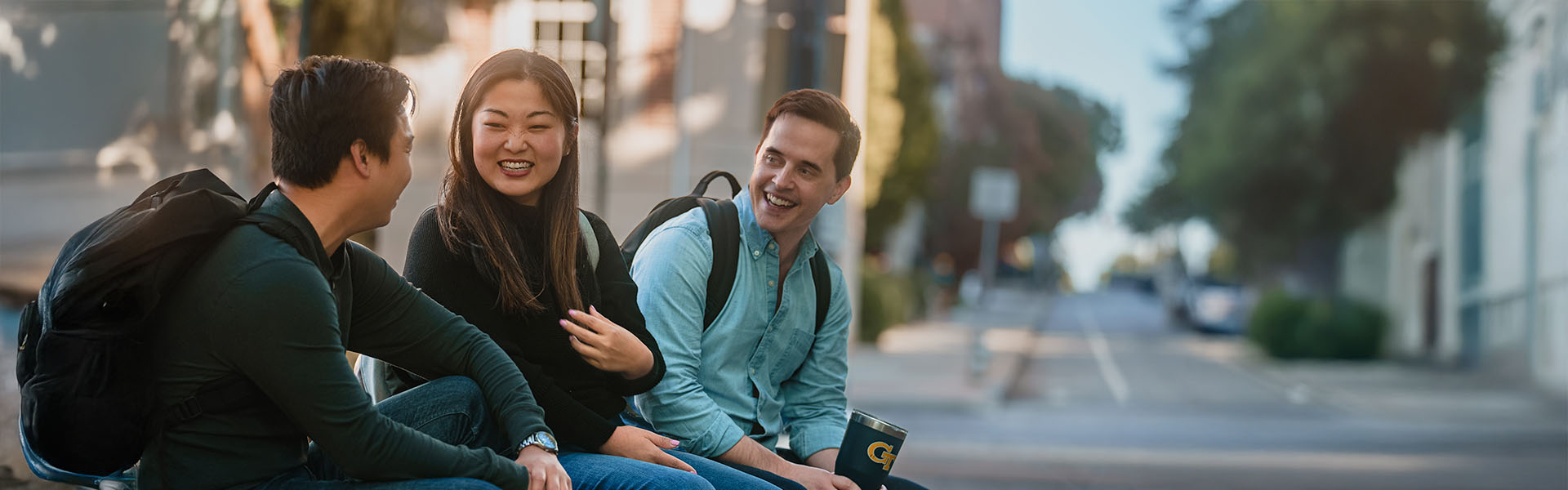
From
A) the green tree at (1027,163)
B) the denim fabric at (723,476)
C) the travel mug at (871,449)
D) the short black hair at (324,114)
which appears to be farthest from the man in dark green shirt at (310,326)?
the green tree at (1027,163)

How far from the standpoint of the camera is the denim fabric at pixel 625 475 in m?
2.68

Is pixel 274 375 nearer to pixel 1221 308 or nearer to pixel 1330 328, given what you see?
pixel 1330 328

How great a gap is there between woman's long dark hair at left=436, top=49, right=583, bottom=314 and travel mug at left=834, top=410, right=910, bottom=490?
64 centimetres

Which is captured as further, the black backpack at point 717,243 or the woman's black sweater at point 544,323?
the black backpack at point 717,243

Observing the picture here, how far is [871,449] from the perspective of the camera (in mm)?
3027

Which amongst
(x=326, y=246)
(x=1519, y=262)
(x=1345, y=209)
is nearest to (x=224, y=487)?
(x=326, y=246)

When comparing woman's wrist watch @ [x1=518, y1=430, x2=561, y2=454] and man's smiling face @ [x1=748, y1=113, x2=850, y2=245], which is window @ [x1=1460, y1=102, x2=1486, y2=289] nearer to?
man's smiling face @ [x1=748, y1=113, x2=850, y2=245]

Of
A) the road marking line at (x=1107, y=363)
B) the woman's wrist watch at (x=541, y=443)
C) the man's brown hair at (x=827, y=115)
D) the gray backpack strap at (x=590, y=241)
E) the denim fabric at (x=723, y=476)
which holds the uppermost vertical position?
the man's brown hair at (x=827, y=115)

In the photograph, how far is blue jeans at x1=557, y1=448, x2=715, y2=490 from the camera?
2.68 metres

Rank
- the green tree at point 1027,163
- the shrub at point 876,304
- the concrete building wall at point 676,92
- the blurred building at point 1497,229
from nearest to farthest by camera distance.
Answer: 1. the blurred building at point 1497,229
2. the concrete building wall at point 676,92
3. the shrub at point 876,304
4. the green tree at point 1027,163

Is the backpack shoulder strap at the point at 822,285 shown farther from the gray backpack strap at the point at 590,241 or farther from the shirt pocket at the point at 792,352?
the gray backpack strap at the point at 590,241

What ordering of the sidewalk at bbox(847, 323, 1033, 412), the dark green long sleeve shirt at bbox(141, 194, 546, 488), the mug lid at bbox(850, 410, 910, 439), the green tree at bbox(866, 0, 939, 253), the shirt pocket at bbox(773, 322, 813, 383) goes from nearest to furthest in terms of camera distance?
the dark green long sleeve shirt at bbox(141, 194, 546, 488) → the mug lid at bbox(850, 410, 910, 439) → the shirt pocket at bbox(773, 322, 813, 383) → the sidewalk at bbox(847, 323, 1033, 412) → the green tree at bbox(866, 0, 939, 253)

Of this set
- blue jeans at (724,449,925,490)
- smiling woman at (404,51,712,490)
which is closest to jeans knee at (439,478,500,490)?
smiling woman at (404,51,712,490)

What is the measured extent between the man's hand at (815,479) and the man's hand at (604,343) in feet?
1.44
